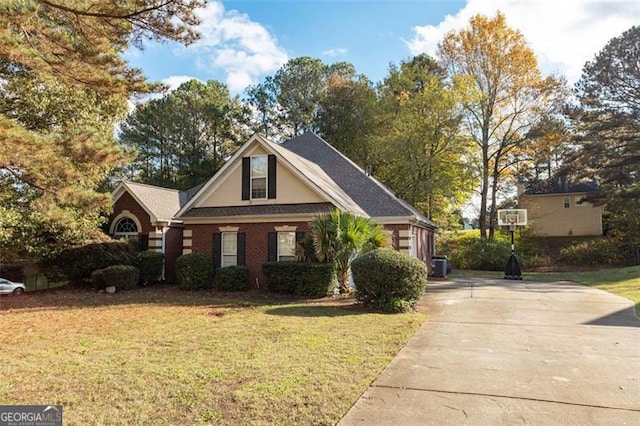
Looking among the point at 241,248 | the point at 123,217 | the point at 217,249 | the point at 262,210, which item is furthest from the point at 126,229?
the point at 262,210

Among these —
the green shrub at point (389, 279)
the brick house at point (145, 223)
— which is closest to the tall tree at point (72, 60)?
the green shrub at point (389, 279)

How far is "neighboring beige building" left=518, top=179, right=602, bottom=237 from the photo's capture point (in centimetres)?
3378

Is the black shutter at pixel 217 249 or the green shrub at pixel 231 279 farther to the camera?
the black shutter at pixel 217 249

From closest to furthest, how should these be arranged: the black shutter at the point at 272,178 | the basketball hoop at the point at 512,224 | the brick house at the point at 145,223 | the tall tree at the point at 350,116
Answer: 1. the black shutter at the point at 272,178
2. the brick house at the point at 145,223
3. the basketball hoop at the point at 512,224
4. the tall tree at the point at 350,116

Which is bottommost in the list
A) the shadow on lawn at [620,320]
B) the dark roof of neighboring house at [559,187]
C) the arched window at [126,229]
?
the shadow on lawn at [620,320]

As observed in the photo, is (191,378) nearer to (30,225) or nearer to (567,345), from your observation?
(567,345)

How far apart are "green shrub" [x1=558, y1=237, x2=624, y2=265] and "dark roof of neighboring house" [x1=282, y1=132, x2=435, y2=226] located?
14227mm

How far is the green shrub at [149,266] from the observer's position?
17.4m

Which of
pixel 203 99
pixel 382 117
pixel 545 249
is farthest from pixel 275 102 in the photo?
pixel 545 249

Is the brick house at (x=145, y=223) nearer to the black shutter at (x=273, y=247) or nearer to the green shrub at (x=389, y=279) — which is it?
the black shutter at (x=273, y=247)

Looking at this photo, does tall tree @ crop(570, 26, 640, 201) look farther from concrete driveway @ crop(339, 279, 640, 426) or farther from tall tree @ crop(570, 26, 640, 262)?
concrete driveway @ crop(339, 279, 640, 426)

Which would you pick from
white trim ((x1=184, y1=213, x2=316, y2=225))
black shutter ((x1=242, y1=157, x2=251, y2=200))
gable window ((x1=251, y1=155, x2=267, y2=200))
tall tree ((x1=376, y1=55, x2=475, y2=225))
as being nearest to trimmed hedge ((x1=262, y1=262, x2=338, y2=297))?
white trim ((x1=184, y1=213, x2=316, y2=225))

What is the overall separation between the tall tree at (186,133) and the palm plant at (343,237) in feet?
81.5

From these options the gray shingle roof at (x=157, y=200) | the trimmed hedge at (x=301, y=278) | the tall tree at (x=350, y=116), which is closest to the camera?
the trimmed hedge at (x=301, y=278)
